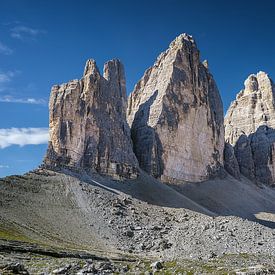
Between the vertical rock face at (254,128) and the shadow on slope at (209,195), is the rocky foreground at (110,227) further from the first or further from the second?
the vertical rock face at (254,128)

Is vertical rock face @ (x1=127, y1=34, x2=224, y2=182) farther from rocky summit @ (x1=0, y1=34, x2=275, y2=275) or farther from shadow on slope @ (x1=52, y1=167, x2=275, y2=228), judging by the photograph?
shadow on slope @ (x1=52, y1=167, x2=275, y2=228)

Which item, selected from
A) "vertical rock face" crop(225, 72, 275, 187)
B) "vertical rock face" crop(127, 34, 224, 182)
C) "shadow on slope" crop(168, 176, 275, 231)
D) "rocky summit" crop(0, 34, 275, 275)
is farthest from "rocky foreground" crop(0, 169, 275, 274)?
"vertical rock face" crop(225, 72, 275, 187)

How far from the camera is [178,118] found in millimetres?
112875

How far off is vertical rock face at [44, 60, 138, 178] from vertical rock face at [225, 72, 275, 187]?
61.0 metres

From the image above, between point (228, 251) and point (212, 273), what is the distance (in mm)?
22978

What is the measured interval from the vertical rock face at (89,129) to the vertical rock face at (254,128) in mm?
61032

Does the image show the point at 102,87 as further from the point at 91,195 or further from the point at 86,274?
the point at 86,274

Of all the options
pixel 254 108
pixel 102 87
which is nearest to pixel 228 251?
pixel 102 87

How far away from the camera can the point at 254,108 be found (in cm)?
16275

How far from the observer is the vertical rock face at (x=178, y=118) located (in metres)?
106

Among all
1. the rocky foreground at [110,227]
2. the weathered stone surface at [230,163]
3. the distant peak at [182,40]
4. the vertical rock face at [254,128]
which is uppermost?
the distant peak at [182,40]

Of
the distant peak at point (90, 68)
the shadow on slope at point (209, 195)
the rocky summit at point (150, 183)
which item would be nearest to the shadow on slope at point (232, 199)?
the shadow on slope at point (209, 195)

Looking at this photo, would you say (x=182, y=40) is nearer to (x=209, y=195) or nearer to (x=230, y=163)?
(x=230, y=163)

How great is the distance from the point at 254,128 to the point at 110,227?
362ft
